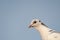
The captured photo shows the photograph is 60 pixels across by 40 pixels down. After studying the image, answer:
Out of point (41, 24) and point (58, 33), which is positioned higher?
point (41, 24)

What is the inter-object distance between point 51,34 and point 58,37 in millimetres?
60

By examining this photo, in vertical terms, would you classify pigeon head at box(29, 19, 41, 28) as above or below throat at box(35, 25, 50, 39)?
above

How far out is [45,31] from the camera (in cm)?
166

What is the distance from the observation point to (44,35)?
5.41 feet

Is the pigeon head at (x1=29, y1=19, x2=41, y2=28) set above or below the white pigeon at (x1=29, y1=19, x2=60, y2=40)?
above

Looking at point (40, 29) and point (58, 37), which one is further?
point (40, 29)

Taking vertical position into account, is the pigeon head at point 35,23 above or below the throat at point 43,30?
above

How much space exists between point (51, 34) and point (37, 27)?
13 cm

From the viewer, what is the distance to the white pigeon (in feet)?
5.25

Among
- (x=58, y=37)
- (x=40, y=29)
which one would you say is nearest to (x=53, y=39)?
(x=58, y=37)

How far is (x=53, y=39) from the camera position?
62.9 inches

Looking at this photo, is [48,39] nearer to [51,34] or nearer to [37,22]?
[51,34]

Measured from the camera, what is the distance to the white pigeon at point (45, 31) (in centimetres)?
160

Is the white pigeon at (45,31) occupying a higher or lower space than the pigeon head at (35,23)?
lower
